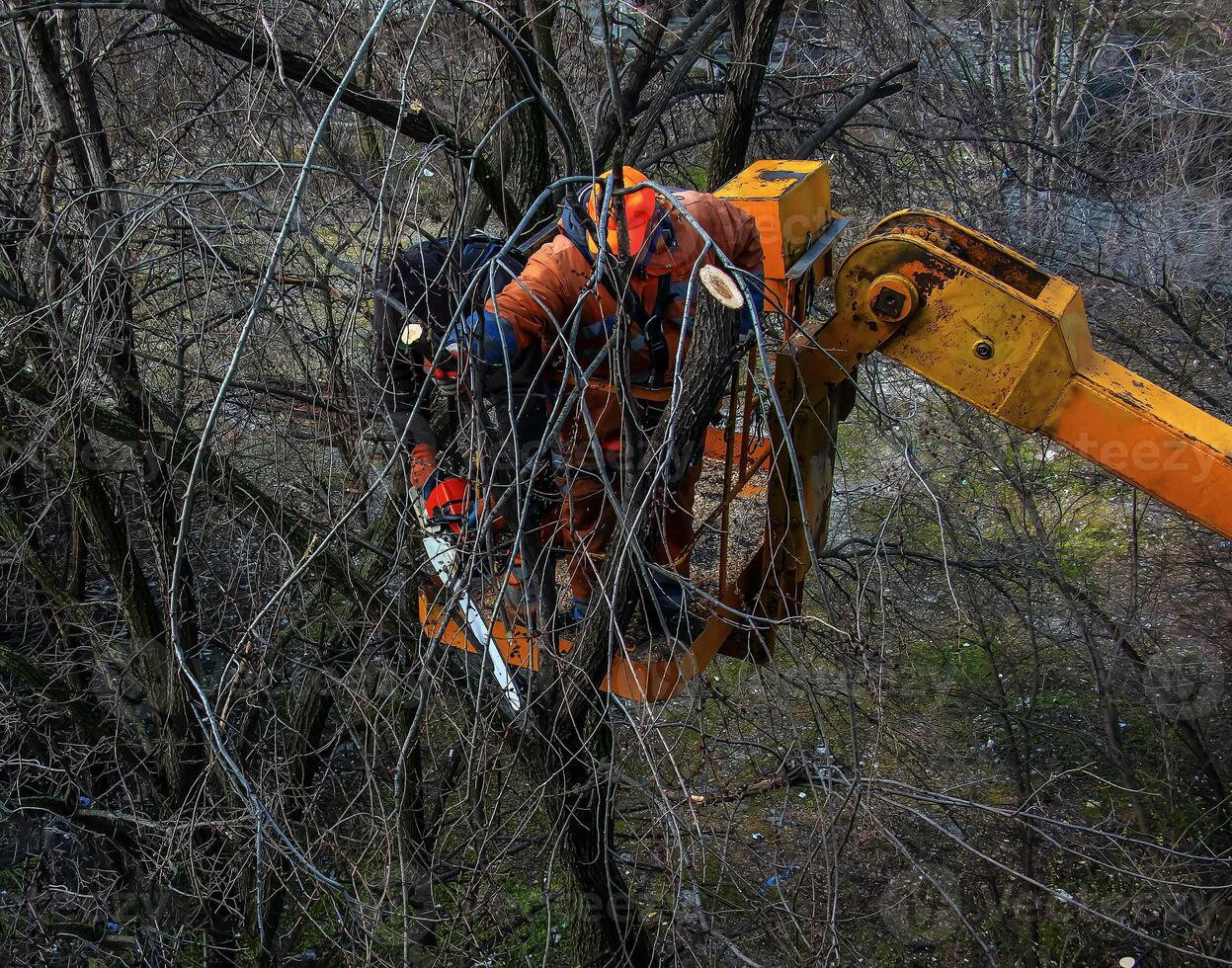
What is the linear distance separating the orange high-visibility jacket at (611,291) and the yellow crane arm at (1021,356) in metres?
0.36

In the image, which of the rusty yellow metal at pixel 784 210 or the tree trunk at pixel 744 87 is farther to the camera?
the tree trunk at pixel 744 87

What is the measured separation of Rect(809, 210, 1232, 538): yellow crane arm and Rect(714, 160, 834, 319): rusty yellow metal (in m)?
0.29

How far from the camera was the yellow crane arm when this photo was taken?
276cm

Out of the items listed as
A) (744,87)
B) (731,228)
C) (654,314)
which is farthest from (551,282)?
(744,87)

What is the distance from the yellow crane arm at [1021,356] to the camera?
9.05 feet

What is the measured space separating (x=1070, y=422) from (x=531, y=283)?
155 centimetres

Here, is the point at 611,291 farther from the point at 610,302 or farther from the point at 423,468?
the point at 423,468

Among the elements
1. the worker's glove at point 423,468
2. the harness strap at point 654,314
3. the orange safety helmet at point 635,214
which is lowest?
the worker's glove at point 423,468

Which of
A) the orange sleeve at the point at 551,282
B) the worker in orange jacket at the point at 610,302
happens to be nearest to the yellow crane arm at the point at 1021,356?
the worker in orange jacket at the point at 610,302

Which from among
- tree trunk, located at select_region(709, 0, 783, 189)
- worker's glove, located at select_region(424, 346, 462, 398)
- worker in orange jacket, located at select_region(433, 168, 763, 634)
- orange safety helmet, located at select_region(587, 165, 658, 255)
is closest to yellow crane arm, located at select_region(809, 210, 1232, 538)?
worker in orange jacket, located at select_region(433, 168, 763, 634)

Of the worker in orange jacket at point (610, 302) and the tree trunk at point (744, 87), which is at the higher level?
the tree trunk at point (744, 87)

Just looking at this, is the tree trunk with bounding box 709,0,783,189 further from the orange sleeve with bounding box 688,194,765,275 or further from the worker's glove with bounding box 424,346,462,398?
the worker's glove with bounding box 424,346,462,398

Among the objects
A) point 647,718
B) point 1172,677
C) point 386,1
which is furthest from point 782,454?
point 1172,677

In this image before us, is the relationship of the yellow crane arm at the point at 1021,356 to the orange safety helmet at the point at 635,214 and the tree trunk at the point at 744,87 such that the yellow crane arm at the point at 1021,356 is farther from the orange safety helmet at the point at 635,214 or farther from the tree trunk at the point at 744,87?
the tree trunk at the point at 744,87
